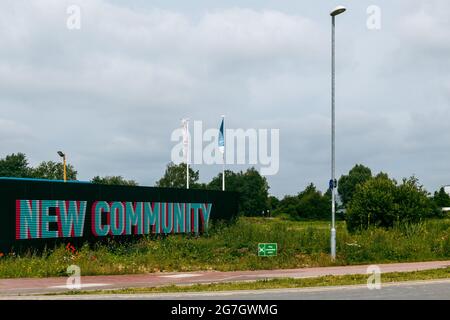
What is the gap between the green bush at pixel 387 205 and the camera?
3684 cm

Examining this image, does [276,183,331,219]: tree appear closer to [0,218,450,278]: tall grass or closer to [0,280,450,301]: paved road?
[0,218,450,278]: tall grass

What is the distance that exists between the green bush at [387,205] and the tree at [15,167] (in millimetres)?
80088

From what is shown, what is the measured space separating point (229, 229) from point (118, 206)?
6.54m

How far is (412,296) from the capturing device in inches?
582

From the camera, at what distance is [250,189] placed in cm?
12638

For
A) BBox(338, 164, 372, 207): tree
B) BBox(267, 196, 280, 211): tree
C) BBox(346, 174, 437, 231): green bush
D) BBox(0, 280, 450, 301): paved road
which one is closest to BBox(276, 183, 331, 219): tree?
BBox(338, 164, 372, 207): tree

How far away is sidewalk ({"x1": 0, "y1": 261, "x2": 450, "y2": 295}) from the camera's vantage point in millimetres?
17844

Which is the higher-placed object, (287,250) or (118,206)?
(118,206)

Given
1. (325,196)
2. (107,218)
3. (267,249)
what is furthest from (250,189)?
(267,249)
